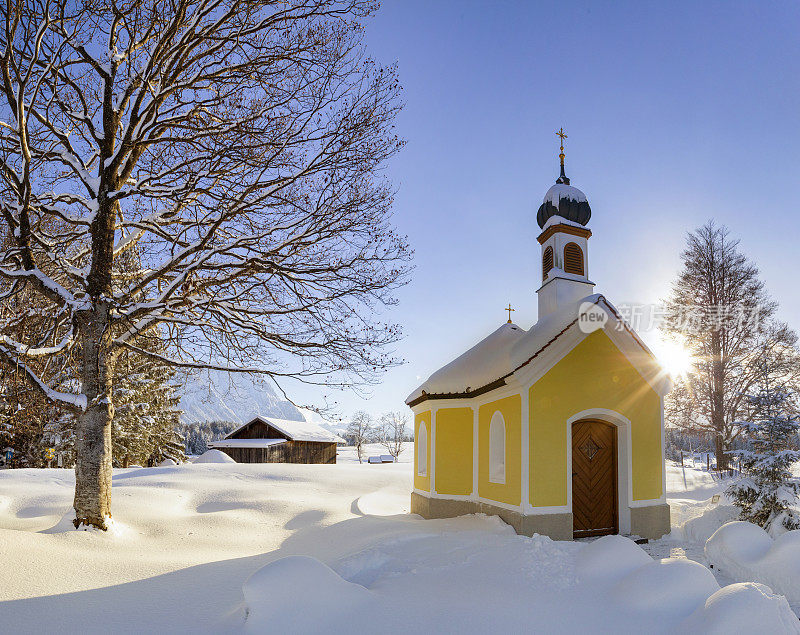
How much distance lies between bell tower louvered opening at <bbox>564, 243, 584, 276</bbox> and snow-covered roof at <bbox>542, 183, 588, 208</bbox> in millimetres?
1332

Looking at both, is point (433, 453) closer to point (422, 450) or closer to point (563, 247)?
point (422, 450)

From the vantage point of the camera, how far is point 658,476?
11.4 meters

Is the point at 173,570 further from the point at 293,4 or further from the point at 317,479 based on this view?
the point at 317,479

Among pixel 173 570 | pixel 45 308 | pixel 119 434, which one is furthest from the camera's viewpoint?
pixel 119 434

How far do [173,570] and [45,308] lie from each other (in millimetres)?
6868

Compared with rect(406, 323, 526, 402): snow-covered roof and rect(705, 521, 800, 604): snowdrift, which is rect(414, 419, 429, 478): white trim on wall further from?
rect(705, 521, 800, 604): snowdrift

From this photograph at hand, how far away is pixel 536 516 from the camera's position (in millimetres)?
9719

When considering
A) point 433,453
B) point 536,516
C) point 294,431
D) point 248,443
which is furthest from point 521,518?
point 294,431

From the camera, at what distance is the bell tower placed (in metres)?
13.3

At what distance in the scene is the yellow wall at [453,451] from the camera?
12.6 metres

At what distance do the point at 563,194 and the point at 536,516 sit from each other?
8831mm

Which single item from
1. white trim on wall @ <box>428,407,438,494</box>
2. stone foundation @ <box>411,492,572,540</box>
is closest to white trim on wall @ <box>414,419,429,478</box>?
white trim on wall @ <box>428,407,438,494</box>

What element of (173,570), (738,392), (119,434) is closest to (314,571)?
(173,570)

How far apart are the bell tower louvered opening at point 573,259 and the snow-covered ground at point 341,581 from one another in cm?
660
